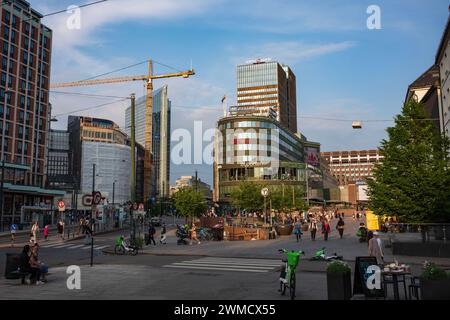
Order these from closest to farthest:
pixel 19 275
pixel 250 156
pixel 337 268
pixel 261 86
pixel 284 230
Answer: pixel 337 268 < pixel 19 275 < pixel 284 230 < pixel 250 156 < pixel 261 86

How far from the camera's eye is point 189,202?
182 feet

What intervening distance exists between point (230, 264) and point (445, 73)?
1427 inches

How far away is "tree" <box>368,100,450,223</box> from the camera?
24.3m

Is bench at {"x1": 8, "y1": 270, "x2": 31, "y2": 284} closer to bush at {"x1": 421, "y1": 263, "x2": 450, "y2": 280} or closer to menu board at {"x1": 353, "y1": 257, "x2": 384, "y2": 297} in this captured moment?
menu board at {"x1": 353, "y1": 257, "x2": 384, "y2": 297}

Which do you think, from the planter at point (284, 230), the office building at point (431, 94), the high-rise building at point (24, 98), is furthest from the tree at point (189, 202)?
the high-rise building at point (24, 98)

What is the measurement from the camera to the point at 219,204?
402 feet

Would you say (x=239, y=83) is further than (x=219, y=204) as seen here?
Yes

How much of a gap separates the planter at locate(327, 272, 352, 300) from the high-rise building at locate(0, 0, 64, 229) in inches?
2751

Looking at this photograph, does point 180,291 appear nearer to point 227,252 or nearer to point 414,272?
point 414,272

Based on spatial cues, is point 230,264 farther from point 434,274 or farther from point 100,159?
point 100,159

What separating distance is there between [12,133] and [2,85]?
918 cm

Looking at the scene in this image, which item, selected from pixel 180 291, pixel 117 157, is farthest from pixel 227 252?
pixel 117 157

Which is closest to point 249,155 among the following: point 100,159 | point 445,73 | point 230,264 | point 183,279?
point 100,159
